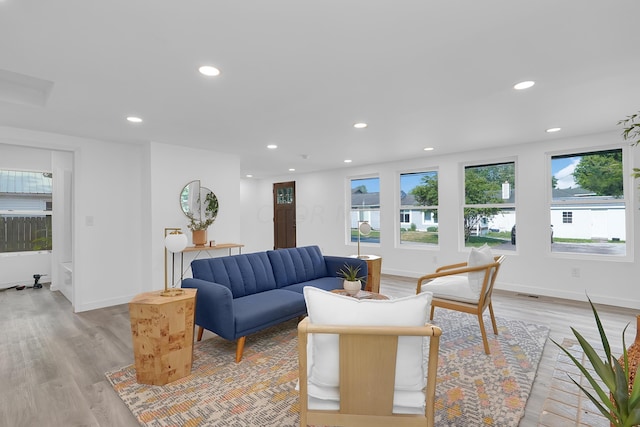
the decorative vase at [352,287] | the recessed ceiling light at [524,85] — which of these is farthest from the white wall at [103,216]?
the recessed ceiling light at [524,85]

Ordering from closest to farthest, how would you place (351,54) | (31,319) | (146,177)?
(351,54), (31,319), (146,177)

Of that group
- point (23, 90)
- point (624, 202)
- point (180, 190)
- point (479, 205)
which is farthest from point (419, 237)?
point (23, 90)

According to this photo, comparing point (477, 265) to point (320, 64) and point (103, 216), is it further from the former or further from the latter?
point (103, 216)

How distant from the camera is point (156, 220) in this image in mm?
4250

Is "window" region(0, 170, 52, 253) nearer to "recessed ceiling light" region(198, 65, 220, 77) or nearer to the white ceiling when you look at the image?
the white ceiling

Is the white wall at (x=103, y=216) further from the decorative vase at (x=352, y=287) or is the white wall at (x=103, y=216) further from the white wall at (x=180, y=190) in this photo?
the decorative vase at (x=352, y=287)

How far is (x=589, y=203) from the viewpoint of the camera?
431 centimetres

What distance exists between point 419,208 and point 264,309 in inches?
166

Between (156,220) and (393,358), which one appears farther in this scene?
(156,220)

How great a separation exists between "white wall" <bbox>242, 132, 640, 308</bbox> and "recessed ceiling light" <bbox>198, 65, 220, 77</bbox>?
441cm

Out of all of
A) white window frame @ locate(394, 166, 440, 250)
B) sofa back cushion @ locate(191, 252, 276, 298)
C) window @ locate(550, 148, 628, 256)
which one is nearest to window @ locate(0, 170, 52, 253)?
sofa back cushion @ locate(191, 252, 276, 298)

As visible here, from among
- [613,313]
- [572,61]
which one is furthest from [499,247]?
[572,61]

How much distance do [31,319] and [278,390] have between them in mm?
3523

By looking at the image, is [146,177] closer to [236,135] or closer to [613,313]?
[236,135]
